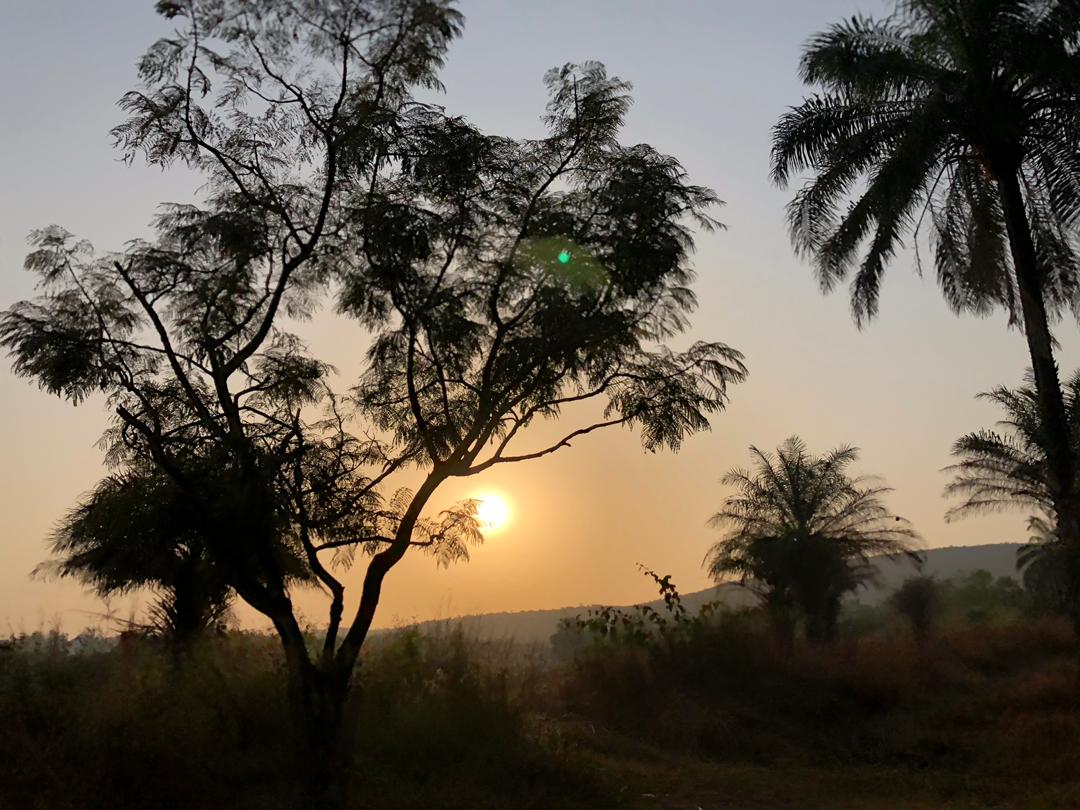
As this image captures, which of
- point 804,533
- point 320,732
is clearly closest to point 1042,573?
point 804,533

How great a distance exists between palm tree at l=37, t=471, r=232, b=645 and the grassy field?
5.99ft

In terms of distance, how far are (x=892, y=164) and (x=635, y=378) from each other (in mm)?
8543

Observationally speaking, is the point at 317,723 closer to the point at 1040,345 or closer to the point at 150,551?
the point at 150,551

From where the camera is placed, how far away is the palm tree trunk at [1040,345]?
18.7 m

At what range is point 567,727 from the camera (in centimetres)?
1862

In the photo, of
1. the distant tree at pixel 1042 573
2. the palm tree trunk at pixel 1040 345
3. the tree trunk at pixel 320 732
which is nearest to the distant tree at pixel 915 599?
the distant tree at pixel 1042 573

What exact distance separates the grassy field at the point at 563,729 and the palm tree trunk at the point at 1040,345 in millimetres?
4354

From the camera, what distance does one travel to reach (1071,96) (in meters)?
17.9

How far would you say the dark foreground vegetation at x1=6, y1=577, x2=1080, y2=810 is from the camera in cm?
1187

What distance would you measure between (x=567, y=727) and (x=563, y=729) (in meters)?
0.43

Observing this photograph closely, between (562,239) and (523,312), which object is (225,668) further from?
(562,239)

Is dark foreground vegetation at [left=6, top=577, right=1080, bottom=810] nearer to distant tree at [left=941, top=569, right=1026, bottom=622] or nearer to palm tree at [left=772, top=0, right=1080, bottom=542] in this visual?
palm tree at [left=772, top=0, right=1080, bottom=542]

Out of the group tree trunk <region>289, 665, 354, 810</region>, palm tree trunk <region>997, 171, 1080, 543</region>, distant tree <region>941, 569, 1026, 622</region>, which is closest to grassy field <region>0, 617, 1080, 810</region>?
tree trunk <region>289, 665, 354, 810</region>

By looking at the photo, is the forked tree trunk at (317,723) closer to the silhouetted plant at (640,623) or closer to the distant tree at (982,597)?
the silhouetted plant at (640,623)
